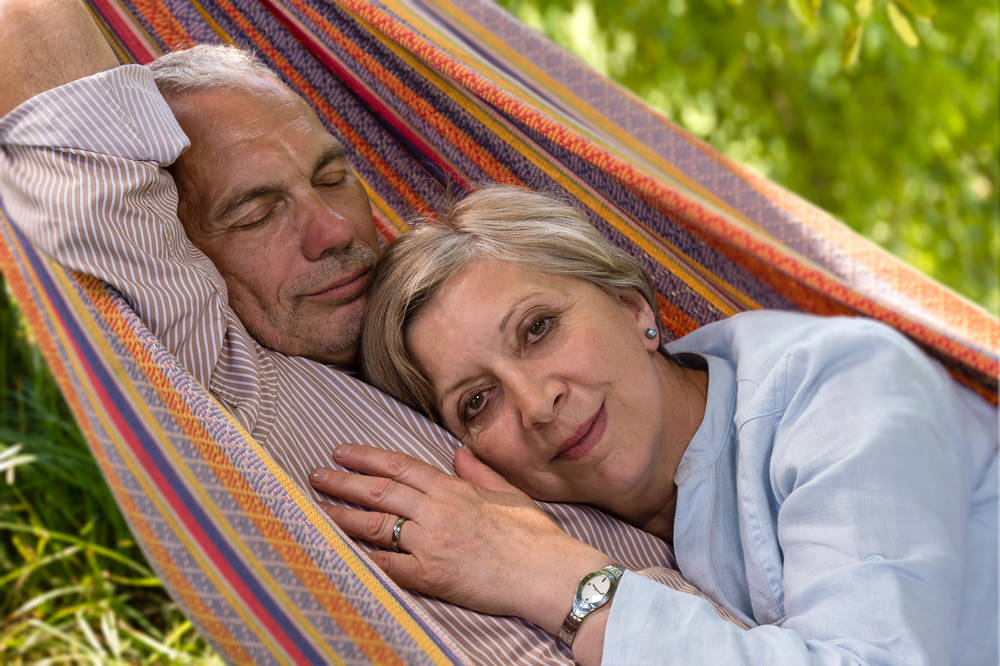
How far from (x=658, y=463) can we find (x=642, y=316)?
0.31 m

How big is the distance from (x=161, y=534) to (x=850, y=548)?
49.3 inches

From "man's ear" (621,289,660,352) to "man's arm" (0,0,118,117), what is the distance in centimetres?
110

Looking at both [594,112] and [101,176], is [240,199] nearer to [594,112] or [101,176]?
[101,176]

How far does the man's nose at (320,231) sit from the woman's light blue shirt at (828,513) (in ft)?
2.72

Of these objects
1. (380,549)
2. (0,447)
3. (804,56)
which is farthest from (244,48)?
(804,56)

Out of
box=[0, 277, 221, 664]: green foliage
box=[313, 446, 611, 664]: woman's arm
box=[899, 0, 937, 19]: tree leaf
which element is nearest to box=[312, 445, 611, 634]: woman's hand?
box=[313, 446, 611, 664]: woman's arm

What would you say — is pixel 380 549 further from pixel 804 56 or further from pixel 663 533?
pixel 804 56

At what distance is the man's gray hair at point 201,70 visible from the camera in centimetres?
173

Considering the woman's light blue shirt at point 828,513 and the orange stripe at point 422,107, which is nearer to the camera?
the woman's light blue shirt at point 828,513

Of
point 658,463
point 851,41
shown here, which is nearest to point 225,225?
point 658,463

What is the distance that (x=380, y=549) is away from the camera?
4.68ft

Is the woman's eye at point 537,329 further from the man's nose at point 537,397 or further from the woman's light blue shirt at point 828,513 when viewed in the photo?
the woman's light blue shirt at point 828,513

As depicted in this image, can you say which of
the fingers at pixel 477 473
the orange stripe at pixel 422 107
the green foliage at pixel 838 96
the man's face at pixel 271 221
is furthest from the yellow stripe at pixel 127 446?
the green foliage at pixel 838 96

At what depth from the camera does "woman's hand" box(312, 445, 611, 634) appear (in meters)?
1.29
